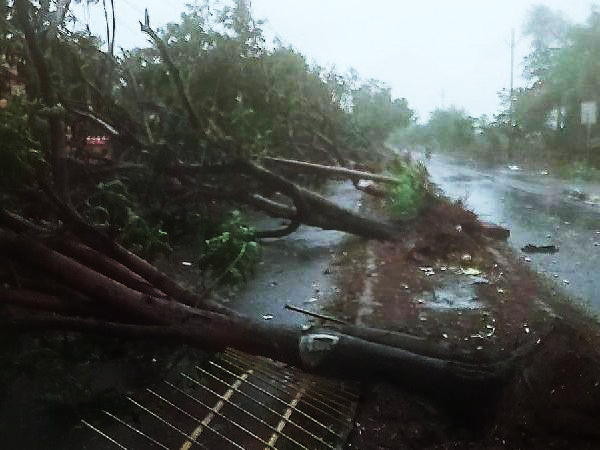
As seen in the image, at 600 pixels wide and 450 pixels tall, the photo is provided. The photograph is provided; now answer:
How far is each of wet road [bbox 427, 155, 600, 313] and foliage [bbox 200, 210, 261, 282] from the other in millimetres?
2680

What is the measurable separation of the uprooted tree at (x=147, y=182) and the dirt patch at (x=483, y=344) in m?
0.15

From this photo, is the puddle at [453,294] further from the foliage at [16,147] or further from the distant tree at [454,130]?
the distant tree at [454,130]

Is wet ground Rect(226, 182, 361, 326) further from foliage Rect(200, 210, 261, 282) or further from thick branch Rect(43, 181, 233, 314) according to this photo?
thick branch Rect(43, 181, 233, 314)

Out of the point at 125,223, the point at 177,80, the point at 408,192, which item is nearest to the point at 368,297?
the point at 125,223

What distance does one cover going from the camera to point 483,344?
10.3 feet

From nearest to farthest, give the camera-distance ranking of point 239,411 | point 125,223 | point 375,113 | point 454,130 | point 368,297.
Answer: point 239,411, point 125,223, point 368,297, point 375,113, point 454,130

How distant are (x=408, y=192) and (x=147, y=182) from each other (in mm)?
3342

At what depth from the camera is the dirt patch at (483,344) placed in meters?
2.31

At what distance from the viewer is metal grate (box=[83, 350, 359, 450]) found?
2.56 meters

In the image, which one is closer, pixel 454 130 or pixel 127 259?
pixel 127 259

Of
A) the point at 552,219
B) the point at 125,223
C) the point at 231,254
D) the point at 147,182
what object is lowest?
the point at 552,219

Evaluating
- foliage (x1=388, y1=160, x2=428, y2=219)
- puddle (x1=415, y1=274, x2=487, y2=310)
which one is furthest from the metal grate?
foliage (x1=388, y1=160, x2=428, y2=219)

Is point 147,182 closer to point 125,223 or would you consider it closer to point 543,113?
point 125,223

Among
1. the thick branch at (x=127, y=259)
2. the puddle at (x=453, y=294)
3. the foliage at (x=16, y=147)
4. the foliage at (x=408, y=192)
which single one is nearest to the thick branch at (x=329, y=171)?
the foliage at (x=408, y=192)
